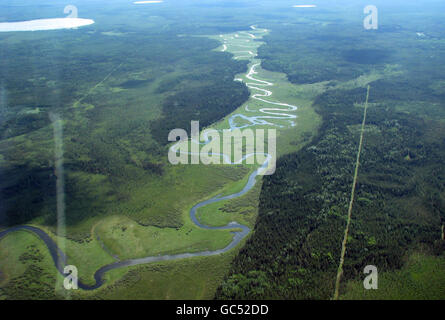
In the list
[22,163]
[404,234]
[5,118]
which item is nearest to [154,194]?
[22,163]

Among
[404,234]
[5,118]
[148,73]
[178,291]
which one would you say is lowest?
[178,291]

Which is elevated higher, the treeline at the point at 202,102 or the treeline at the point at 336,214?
the treeline at the point at 202,102

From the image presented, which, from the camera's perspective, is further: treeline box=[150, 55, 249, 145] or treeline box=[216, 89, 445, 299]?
treeline box=[150, 55, 249, 145]

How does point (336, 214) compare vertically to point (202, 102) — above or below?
below

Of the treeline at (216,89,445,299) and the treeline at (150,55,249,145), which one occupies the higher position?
the treeline at (150,55,249,145)

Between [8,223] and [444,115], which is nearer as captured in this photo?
[8,223]

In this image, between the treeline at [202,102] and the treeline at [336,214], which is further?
the treeline at [202,102]

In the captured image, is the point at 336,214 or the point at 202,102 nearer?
the point at 336,214

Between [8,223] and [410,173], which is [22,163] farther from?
[410,173]
